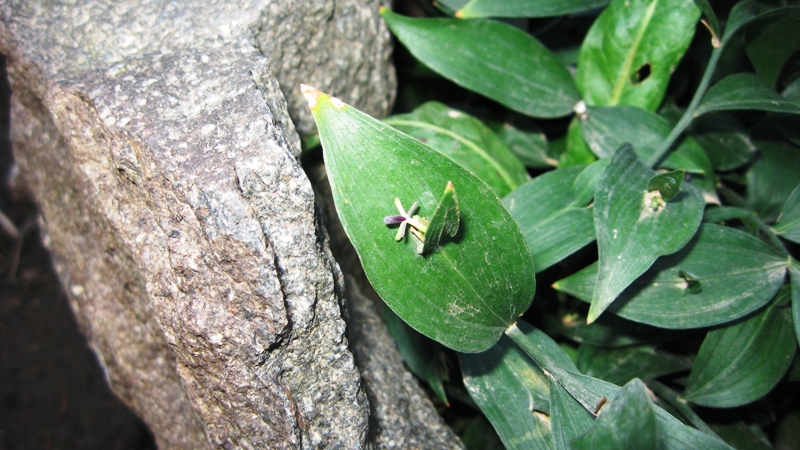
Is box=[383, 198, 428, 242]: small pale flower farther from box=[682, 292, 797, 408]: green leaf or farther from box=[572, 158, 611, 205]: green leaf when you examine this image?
box=[682, 292, 797, 408]: green leaf

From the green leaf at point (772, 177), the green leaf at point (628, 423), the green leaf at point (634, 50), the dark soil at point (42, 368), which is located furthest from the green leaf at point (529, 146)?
the dark soil at point (42, 368)

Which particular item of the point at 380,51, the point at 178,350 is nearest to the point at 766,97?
the point at 380,51

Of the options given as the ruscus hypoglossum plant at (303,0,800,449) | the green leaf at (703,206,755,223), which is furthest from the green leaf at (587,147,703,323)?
the green leaf at (703,206,755,223)

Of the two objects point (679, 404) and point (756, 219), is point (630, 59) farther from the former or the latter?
point (679, 404)

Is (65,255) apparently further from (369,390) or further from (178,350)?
(369,390)

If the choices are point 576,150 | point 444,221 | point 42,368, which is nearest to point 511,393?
point 444,221

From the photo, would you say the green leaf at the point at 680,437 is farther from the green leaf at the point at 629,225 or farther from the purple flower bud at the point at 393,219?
the purple flower bud at the point at 393,219

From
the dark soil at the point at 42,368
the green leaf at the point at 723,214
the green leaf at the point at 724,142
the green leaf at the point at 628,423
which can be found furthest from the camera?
the dark soil at the point at 42,368
